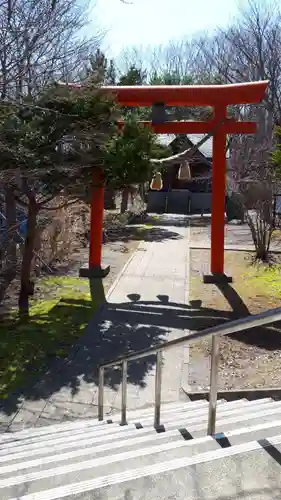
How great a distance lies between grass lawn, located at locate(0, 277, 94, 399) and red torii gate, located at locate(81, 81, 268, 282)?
163cm

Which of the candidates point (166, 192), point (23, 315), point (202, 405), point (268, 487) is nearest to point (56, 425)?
point (202, 405)

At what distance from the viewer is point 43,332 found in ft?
26.9

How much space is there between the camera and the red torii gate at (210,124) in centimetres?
1036

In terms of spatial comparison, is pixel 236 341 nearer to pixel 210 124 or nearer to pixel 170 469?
pixel 210 124

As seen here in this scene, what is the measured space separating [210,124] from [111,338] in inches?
224

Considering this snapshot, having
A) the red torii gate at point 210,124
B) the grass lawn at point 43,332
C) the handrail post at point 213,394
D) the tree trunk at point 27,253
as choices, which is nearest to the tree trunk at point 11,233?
the grass lawn at point 43,332

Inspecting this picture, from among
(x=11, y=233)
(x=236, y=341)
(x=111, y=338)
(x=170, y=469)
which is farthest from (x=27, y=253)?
(x=170, y=469)

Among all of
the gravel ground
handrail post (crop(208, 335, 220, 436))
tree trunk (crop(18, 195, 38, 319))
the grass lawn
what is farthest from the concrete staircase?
tree trunk (crop(18, 195, 38, 319))

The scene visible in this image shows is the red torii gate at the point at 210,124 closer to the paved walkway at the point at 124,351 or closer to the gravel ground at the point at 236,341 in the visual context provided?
the gravel ground at the point at 236,341

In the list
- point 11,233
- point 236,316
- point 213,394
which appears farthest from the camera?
point 11,233

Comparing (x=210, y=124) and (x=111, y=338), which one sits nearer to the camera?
(x=111, y=338)

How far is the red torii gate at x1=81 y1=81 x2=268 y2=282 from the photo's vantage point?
10359 mm

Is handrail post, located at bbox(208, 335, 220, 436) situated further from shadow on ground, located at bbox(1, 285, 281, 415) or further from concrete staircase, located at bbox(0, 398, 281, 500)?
shadow on ground, located at bbox(1, 285, 281, 415)

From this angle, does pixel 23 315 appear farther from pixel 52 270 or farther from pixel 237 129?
pixel 237 129
